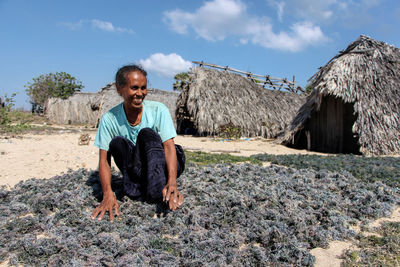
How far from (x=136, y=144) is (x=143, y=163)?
7.5 inches

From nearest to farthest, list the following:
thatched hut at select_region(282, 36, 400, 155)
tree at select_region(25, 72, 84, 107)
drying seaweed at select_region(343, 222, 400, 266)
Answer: drying seaweed at select_region(343, 222, 400, 266), thatched hut at select_region(282, 36, 400, 155), tree at select_region(25, 72, 84, 107)

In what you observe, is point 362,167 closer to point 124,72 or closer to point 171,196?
point 171,196

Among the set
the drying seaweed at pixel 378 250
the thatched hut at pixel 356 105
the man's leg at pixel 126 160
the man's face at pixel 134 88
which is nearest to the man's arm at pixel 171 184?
the man's leg at pixel 126 160

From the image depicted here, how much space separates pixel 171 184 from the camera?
2.44 meters

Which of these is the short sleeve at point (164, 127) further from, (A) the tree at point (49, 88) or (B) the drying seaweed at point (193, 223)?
(A) the tree at point (49, 88)

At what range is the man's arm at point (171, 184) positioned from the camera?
240 centimetres

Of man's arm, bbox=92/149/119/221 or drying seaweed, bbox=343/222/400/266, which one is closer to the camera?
drying seaweed, bbox=343/222/400/266

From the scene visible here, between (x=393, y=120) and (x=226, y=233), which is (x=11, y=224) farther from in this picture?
(x=393, y=120)

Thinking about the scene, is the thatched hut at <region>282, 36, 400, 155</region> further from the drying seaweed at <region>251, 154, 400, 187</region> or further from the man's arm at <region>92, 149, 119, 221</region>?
the man's arm at <region>92, 149, 119, 221</region>

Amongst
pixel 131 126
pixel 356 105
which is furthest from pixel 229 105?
pixel 131 126

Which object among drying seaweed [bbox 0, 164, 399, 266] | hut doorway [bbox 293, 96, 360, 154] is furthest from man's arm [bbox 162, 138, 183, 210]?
hut doorway [bbox 293, 96, 360, 154]

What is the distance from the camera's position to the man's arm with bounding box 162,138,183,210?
2.40 meters

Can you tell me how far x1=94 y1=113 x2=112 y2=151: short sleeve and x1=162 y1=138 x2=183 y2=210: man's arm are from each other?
527 mm

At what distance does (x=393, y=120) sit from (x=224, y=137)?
5549 mm
